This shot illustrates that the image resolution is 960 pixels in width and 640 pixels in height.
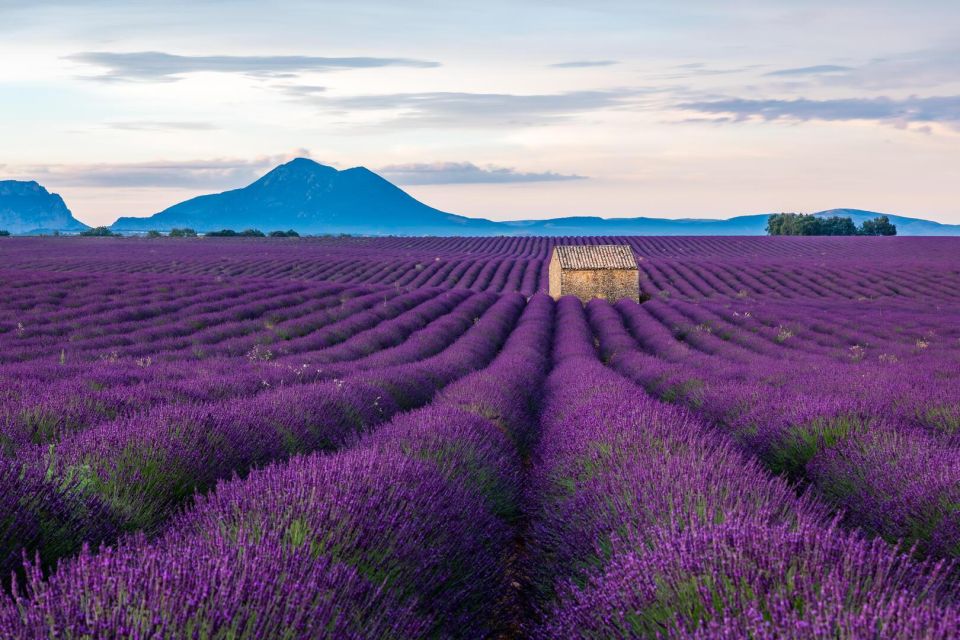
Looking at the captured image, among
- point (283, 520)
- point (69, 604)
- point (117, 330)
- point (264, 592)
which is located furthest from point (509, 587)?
point (117, 330)

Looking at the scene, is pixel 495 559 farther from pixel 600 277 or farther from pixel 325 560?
pixel 600 277

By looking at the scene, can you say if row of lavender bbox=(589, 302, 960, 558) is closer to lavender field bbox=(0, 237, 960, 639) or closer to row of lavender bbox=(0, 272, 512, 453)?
lavender field bbox=(0, 237, 960, 639)

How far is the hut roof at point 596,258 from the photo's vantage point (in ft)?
102

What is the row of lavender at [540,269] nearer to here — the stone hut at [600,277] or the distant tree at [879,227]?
the stone hut at [600,277]

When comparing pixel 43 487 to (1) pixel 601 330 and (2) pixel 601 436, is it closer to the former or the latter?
(2) pixel 601 436

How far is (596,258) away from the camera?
31.5 meters

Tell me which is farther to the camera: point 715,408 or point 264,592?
point 715,408

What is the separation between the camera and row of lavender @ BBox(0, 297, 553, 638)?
6.08ft

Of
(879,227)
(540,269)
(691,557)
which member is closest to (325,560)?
(691,557)

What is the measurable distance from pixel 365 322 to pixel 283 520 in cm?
1638

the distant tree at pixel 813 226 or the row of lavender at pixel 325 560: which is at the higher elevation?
the distant tree at pixel 813 226

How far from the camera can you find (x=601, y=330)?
61.2 ft

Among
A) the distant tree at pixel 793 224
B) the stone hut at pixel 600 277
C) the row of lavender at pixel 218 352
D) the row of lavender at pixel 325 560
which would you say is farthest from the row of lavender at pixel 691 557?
the distant tree at pixel 793 224

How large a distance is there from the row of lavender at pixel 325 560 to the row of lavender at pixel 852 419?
5.41ft
